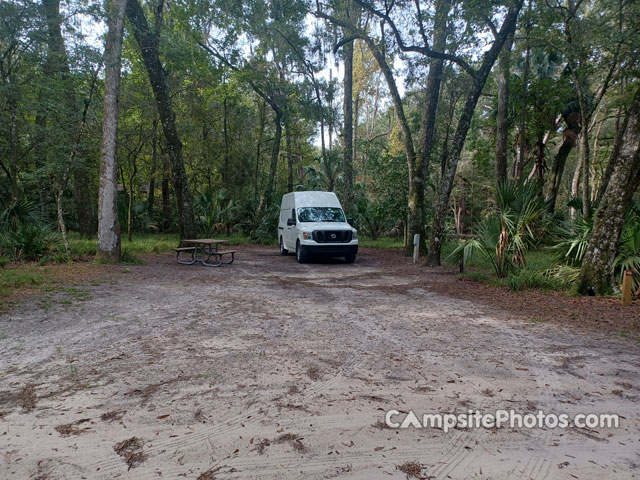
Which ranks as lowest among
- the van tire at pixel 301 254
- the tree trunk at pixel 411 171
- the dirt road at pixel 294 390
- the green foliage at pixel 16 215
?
the dirt road at pixel 294 390

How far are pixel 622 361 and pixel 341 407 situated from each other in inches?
127

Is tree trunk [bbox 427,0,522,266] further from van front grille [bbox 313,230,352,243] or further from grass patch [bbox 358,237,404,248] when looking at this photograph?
grass patch [bbox 358,237,404,248]

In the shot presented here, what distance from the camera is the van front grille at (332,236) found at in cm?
1291

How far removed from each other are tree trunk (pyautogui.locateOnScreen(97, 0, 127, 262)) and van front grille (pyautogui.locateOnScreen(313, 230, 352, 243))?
19.3ft

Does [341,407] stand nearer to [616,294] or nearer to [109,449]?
[109,449]

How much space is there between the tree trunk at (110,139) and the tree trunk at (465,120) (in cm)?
905

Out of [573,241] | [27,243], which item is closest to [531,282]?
[573,241]

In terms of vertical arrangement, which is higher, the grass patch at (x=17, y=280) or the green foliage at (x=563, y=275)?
the green foliage at (x=563, y=275)

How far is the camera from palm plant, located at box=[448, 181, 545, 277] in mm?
8602

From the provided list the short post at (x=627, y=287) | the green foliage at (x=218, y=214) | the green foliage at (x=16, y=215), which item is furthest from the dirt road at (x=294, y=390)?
the green foliage at (x=218, y=214)

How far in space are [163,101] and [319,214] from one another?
6.33 meters

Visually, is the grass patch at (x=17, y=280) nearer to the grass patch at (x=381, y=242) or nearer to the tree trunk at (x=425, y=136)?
the tree trunk at (x=425, y=136)

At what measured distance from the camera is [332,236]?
13016 millimetres

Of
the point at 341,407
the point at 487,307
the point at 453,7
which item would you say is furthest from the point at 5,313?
the point at 453,7
